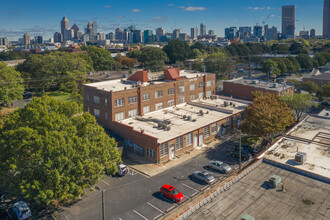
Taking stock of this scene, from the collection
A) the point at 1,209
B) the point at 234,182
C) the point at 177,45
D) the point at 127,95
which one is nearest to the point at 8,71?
the point at 127,95

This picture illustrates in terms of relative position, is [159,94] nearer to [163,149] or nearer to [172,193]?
[163,149]

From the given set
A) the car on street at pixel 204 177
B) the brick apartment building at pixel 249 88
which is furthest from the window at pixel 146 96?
the brick apartment building at pixel 249 88

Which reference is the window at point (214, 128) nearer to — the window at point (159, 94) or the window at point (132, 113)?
the window at point (159, 94)

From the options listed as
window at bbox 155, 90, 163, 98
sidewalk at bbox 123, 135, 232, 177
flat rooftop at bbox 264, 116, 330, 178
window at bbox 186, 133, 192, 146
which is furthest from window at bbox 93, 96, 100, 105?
flat rooftop at bbox 264, 116, 330, 178

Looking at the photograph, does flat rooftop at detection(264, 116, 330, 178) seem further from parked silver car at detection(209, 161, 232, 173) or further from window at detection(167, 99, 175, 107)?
window at detection(167, 99, 175, 107)

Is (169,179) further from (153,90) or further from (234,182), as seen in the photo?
(153,90)
